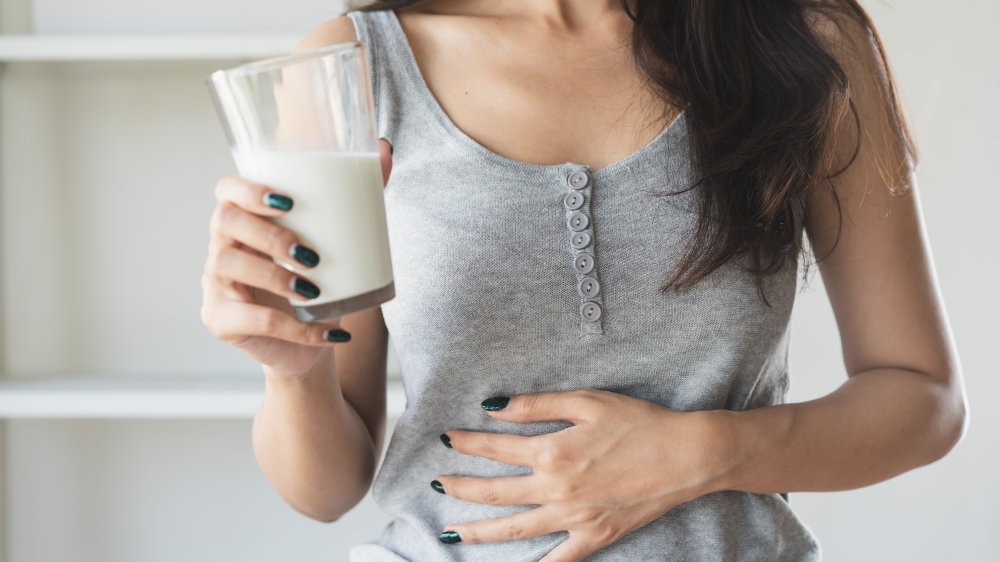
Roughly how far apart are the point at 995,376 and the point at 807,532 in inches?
43.4

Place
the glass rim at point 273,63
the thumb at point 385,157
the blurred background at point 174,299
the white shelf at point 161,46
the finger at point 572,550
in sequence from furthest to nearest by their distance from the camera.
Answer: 1. the blurred background at point 174,299
2. the white shelf at point 161,46
3. the finger at point 572,550
4. the thumb at point 385,157
5. the glass rim at point 273,63

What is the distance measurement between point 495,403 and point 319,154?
1.11 ft

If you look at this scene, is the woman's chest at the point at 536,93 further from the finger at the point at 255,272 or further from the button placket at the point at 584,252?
the finger at the point at 255,272

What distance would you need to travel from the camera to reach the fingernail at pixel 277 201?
2.01 ft

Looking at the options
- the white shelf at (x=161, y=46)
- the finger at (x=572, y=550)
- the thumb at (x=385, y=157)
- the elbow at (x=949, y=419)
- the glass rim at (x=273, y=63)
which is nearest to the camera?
the glass rim at (x=273, y=63)

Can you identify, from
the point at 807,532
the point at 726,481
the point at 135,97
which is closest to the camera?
the point at 726,481

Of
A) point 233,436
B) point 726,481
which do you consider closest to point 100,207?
point 233,436

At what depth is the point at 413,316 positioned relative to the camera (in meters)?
0.90

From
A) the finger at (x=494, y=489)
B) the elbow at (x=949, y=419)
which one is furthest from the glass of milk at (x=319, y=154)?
the elbow at (x=949, y=419)

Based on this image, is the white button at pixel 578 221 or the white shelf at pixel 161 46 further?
the white shelf at pixel 161 46

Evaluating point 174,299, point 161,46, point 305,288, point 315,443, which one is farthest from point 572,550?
point 174,299

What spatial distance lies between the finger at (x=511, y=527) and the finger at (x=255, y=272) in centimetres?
34

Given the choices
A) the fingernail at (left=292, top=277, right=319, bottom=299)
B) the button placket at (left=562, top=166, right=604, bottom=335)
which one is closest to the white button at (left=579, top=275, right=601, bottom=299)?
the button placket at (left=562, top=166, right=604, bottom=335)

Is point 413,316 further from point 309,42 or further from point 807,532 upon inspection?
point 807,532
